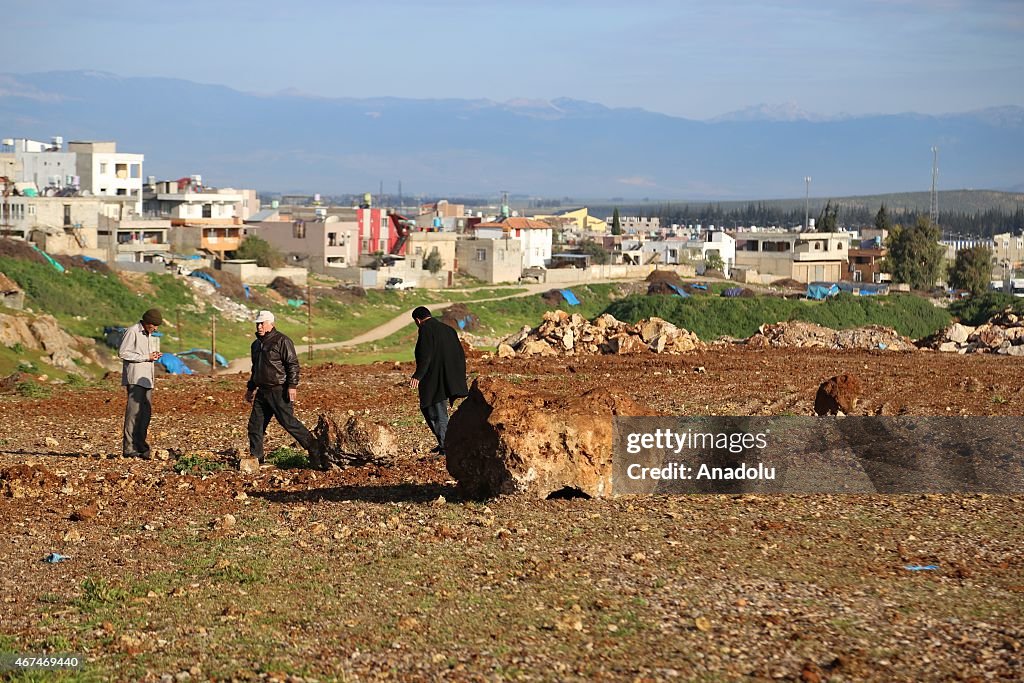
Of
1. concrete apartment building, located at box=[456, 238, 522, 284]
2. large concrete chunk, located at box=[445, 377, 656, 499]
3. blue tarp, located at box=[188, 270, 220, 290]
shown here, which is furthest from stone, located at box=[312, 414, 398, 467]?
concrete apartment building, located at box=[456, 238, 522, 284]

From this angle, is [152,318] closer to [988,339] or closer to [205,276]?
[988,339]

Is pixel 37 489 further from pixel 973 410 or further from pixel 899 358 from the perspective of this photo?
pixel 899 358

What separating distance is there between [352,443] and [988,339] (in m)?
23.7

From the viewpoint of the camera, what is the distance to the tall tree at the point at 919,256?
351 feet

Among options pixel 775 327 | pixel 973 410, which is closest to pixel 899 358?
pixel 775 327

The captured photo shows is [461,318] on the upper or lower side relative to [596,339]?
lower

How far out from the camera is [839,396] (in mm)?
17906

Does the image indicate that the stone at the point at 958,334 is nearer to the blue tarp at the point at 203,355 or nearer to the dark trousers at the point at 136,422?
the blue tarp at the point at 203,355

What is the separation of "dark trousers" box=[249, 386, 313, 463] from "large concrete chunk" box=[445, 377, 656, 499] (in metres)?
2.89

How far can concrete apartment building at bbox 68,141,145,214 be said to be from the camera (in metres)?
113

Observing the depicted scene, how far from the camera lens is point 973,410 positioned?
1961 cm

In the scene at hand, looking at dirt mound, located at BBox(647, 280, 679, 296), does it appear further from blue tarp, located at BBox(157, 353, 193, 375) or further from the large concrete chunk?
the large concrete chunk

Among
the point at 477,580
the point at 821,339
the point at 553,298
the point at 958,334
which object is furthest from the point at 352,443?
the point at 553,298

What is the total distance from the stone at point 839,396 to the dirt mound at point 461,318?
48.4 metres
